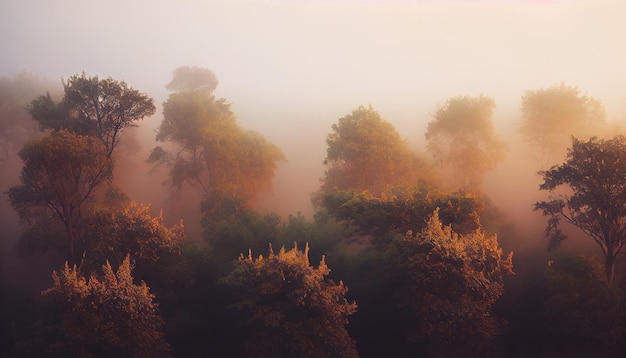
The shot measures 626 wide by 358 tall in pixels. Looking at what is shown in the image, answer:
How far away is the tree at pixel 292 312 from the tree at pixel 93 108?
1698 centimetres

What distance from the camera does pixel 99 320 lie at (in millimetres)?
18469

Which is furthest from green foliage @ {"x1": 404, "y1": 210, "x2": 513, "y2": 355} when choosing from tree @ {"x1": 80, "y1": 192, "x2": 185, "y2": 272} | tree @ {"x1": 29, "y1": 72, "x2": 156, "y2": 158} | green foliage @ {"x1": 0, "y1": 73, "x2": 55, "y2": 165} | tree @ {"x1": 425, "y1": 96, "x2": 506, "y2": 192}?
green foliage @ {"x1": 0, "y1": 73, "x2": 55, "y2": 165}

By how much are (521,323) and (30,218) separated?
114 ft

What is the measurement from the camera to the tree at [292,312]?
19.5 metres

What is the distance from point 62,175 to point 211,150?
40.4ft

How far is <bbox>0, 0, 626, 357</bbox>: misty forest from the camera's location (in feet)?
65.8

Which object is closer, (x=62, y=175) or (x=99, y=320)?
(x=99, y=320)

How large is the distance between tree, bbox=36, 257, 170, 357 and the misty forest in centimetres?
9

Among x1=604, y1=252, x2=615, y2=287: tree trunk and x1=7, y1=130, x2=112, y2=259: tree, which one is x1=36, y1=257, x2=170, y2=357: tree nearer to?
x1=7, y1=130, x2=112, y2=259: tree

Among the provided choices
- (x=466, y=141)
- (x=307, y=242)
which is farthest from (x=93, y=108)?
(x=466, y=141)

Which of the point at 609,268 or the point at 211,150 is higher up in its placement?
the point at 211,150

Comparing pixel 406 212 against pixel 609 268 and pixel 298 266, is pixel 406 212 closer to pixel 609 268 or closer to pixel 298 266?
pixel 298 266

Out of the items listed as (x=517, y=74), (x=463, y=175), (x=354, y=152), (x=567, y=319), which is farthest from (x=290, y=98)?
(x=567, y=319)

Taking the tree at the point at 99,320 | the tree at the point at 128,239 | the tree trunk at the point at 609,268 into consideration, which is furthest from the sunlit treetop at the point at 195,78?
the tree trunk at the point at 609,268
